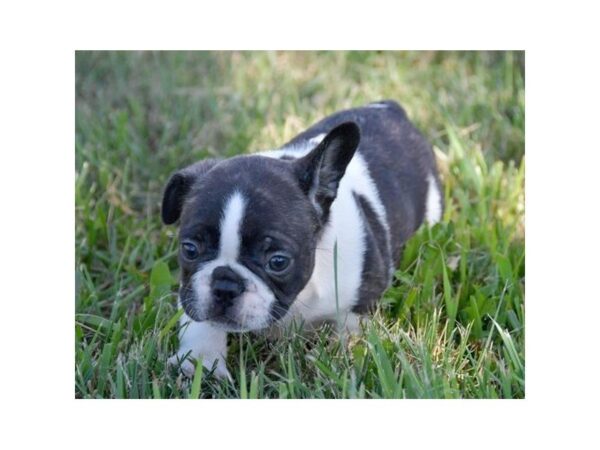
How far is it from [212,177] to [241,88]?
2840 millimetres

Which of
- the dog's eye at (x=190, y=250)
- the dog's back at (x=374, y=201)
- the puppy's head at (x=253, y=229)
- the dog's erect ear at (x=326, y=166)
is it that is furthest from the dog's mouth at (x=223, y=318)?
the dog's erect ear at (x=326, y=166)

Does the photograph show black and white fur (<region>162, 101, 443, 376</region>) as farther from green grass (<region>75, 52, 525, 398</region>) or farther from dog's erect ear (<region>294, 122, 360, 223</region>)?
green grass (<region>75, 52, 525, 398</region>)

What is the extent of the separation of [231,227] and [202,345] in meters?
0.63

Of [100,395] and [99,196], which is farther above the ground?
[99,196]

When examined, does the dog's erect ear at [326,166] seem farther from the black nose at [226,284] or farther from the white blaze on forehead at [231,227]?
the black nose at [226,284]

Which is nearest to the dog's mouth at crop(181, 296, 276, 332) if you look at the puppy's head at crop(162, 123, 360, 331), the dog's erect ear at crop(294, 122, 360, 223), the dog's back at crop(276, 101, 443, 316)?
the puppy's head at crop(162, 123, 360, 331)

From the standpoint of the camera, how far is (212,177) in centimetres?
368

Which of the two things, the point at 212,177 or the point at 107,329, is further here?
the point at 107,329
